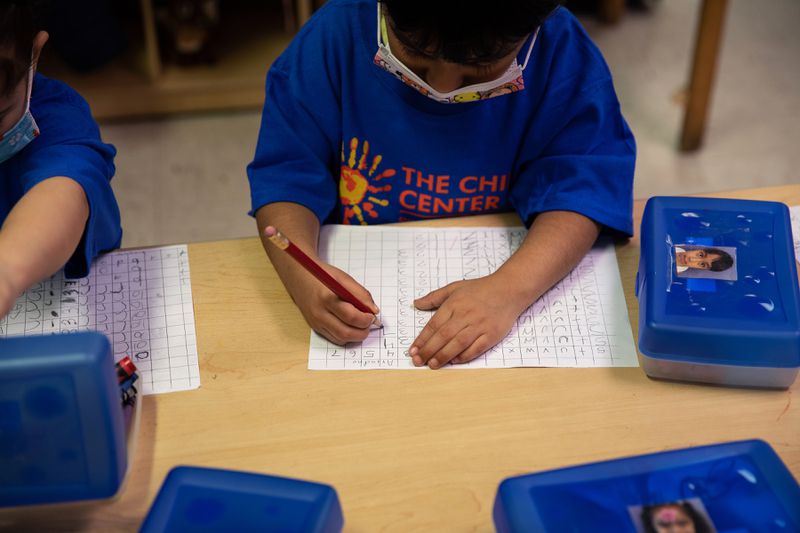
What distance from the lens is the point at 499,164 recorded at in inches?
37.7

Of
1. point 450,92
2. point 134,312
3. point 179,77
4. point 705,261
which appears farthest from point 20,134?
point 179,77

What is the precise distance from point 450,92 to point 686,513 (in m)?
0.44

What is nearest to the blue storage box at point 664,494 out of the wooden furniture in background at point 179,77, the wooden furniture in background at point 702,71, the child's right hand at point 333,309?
the child's right hand at point 333,309

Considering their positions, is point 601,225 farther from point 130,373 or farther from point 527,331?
point 130,373

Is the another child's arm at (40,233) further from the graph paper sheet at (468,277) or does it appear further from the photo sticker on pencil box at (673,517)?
the photo sticker on pencil box at (673,517)

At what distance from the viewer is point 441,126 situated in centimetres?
92

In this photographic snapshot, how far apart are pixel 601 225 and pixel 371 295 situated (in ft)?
0.83

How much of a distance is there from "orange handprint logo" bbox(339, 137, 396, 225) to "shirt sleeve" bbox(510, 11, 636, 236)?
17cm

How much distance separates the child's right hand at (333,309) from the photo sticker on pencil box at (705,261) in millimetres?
276

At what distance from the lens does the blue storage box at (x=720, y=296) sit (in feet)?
2.31

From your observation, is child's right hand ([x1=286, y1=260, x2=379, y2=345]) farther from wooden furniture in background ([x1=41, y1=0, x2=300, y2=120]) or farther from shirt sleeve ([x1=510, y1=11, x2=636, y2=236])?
wooden furniture in background ([x1=41, y1=0, x2=300, y2=120])

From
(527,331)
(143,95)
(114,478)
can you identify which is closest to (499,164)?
(527,331)

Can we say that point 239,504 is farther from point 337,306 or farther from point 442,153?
point 442,153

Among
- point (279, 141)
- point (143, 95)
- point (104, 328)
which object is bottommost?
point (143, 95)
